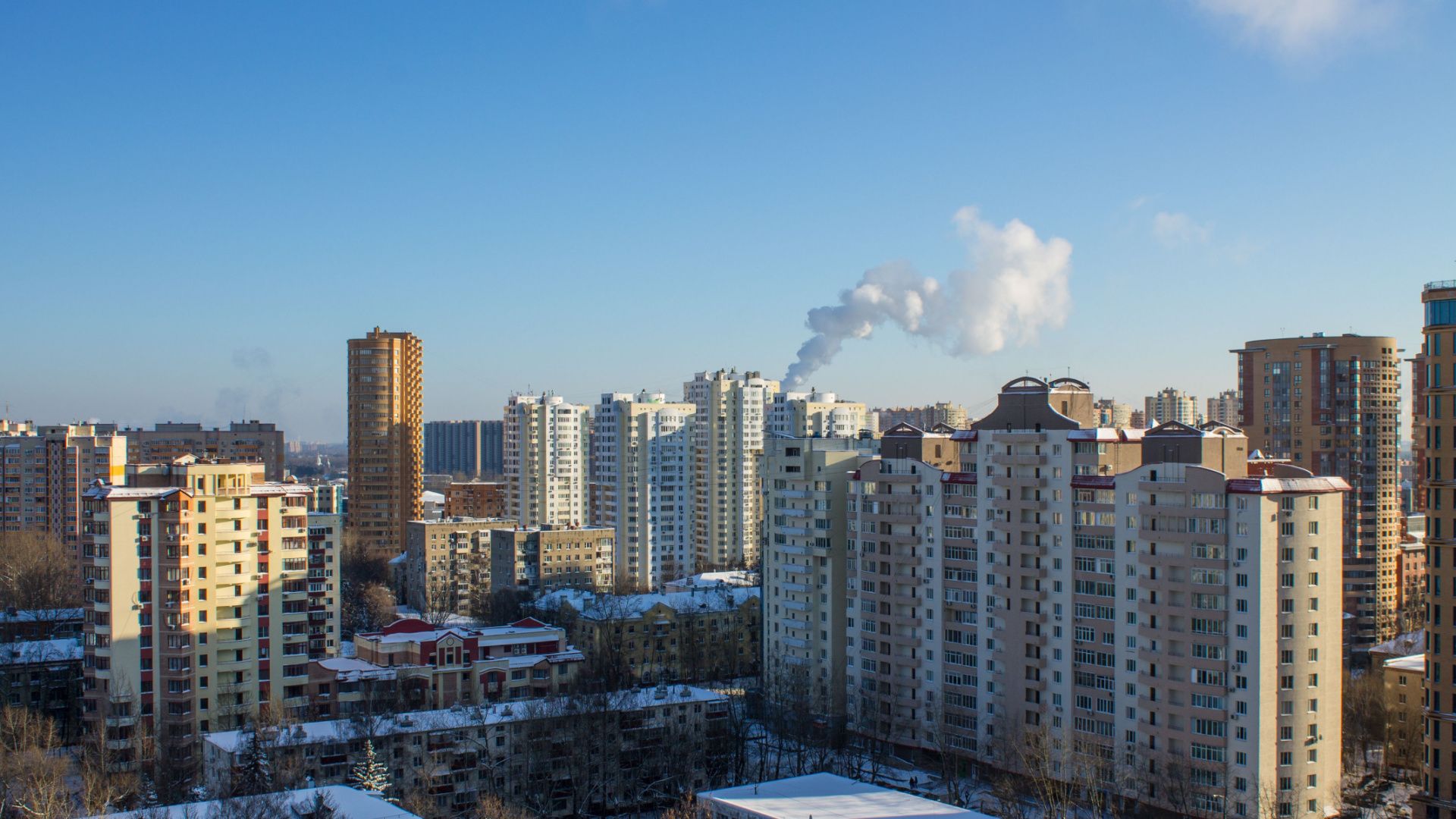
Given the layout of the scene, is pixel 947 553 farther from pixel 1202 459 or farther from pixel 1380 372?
pixel 1380 372

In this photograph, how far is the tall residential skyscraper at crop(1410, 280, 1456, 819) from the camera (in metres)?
20.7

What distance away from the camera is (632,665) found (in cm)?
3769

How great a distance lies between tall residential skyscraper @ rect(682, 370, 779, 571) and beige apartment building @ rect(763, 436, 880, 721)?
21623 millimetres

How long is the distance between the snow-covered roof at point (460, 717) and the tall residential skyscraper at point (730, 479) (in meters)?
26.2

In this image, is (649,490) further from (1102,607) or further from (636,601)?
(1102,607)

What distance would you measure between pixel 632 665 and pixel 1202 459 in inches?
733

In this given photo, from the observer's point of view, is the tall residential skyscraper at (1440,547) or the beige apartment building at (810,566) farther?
the beige apartment building at (810,566)

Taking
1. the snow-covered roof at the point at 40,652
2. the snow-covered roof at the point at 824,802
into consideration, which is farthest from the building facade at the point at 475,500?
the snow-covered roof at the point at 824,802

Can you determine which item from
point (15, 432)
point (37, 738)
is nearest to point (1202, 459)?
point (37, 738)

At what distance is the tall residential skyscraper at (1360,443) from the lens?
39375mm

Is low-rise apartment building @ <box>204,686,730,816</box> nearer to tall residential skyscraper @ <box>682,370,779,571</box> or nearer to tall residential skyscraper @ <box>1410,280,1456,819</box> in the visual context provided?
tall residential skyscraper @ <box>1410,280,1456,819</box>

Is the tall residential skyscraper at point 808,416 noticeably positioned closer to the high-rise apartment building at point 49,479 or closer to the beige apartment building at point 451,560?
the beige apartment building at point 451,560

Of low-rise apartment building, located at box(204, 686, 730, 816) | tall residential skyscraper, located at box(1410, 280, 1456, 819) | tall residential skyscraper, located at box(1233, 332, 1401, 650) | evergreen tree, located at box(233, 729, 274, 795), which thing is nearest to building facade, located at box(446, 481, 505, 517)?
tall residential skyscraper, located at box(1233, 332, 1401, 650)

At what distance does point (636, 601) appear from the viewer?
39406 mm
